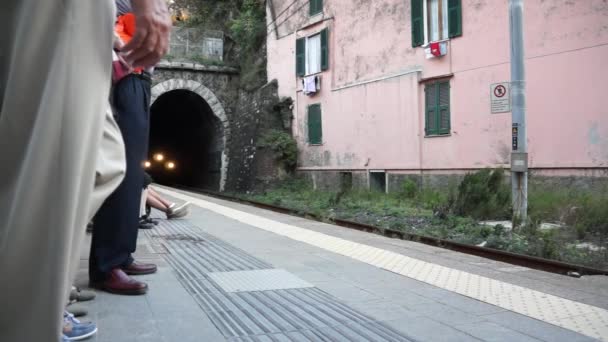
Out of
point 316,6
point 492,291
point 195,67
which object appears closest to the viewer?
point 492,291

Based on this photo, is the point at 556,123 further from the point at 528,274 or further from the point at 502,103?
the point at 528,274

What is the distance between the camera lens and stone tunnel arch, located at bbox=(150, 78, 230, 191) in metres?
21.8

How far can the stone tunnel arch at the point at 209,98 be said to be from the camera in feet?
71.5

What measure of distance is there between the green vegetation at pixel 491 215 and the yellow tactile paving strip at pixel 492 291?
6.86 ft

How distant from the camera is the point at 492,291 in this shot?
3.27 metres

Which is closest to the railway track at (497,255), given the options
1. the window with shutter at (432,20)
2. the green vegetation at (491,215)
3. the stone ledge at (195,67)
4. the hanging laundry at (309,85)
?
the green vegetation at (491,215)

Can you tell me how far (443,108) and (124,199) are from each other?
11.7m

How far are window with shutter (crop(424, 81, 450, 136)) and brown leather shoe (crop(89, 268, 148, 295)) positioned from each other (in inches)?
452

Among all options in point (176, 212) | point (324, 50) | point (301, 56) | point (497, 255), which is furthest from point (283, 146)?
point (497, 255)

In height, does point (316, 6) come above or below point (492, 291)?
above

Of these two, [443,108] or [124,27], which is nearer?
[124,27]

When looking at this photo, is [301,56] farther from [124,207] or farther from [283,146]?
[124,207]

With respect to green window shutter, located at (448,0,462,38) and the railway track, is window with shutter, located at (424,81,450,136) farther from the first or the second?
the railway track

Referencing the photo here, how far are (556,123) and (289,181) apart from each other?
9.59m
